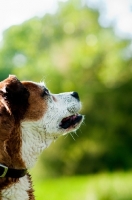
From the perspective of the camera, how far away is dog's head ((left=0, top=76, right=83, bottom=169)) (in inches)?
196

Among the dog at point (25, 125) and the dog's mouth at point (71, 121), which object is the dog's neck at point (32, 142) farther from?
the dog's mouth at point (71, 121)

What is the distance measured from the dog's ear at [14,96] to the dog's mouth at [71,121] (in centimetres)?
38

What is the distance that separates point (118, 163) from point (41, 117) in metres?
17.4

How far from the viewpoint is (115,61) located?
24.1 m

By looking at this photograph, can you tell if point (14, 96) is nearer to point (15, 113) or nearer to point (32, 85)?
point (15, 113)

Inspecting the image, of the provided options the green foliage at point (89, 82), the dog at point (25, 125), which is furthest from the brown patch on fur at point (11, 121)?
the green foliage at point (89, 82)

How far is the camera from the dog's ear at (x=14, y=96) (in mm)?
5039

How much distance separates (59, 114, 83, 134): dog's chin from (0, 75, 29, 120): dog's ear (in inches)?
14.9

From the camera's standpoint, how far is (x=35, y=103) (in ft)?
A: 17.4

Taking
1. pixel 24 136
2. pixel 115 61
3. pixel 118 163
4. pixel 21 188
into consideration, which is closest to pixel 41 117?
pixel 24 136

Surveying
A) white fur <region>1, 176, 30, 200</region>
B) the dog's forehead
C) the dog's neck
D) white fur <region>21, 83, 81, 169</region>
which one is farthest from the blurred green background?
white fur <region>1, 176, 30, 200</region>

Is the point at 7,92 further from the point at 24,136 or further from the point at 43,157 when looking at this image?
the point at 43,157

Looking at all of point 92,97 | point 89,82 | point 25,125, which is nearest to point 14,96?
point 25,125

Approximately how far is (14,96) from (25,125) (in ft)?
0.81
